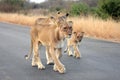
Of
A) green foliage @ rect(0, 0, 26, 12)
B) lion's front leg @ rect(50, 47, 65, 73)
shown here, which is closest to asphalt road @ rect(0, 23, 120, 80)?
lion's front leg @ rect(50, 47, 65, 73)

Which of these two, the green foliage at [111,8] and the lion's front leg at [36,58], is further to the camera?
the green foliage at [111,8]

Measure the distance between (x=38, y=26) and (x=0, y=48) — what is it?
4.36 meters

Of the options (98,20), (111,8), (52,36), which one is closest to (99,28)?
(98,20)

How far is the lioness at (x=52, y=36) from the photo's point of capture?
8.27 meters

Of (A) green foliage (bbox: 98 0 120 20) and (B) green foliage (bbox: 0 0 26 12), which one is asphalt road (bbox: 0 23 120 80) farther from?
(B) green foliage (bbox: 0 0 26 12)

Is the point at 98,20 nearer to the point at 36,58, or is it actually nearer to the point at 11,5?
the point at 36,58

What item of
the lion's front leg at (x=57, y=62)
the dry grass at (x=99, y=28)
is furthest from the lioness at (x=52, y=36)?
the dry grass at (x=99, y=28)

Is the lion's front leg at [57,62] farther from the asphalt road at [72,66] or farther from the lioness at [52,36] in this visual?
the asphalt road at [72,66]

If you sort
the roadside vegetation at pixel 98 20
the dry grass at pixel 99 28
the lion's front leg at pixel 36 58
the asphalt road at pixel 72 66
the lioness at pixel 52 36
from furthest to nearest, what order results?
the roadside vegetation at pixel 98 20 → the dry grass at pixel 99 28 → the lion's front leg at pixel 36 58 → the asphalt road at pixel 72 66 → the lioness at pixel 52 36

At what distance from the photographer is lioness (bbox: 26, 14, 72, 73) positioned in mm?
8266

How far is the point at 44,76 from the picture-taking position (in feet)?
27.7

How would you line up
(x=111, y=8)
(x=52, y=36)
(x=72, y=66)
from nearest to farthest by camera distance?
1. (x=52, y=36)
2. (x=72, y=66)
3. (x=111, y=8)

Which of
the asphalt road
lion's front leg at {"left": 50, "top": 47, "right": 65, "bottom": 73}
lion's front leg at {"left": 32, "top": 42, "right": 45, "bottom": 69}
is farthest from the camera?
lion's front leg at {"left": 32, "top": 42, "right": 45, "bottom": 69}

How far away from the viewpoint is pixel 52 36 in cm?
869
